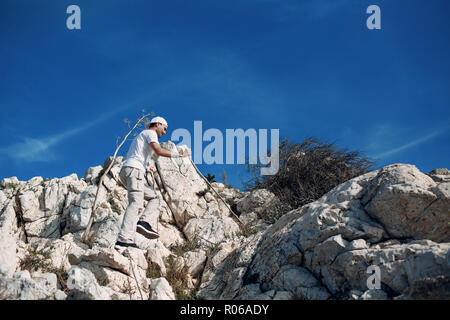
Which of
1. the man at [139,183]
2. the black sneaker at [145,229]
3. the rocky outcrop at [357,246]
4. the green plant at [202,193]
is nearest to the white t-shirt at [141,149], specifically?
the man at [139,183]

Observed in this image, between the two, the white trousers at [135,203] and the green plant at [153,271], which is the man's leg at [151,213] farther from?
the green plant at [153,271]

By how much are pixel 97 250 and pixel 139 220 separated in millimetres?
1272

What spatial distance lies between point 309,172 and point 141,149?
18.2 ft

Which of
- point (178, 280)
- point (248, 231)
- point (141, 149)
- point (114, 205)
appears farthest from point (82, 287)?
point (114, 205)

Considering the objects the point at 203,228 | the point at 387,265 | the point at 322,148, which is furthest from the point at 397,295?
the point at 322,148

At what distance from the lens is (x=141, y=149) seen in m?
7.01

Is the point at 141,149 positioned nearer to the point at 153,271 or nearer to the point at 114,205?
the point at 153,271

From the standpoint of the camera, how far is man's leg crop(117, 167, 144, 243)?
6.58 meters

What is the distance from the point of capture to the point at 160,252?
7391 millimetres

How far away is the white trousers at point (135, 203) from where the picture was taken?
21.6 feet

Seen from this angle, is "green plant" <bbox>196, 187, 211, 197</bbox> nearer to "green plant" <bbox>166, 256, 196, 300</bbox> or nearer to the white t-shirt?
"green plant" <bbox>166, 256, 196, 300</bbox>

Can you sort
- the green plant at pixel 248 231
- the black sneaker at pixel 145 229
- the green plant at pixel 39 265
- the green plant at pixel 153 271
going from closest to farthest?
the green plant at pixel 39 265, the green plant at pixel 153 271, the black sneaker at pixel 145 229, the green plant at pixel 248 231

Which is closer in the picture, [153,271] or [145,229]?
[153,271]
